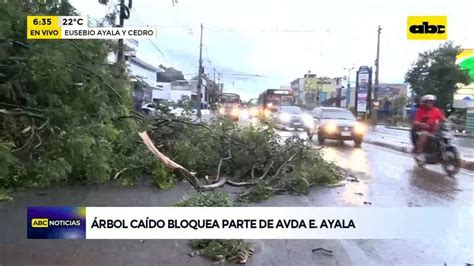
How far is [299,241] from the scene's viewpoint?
3.05m

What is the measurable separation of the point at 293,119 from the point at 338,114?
0.96 feet

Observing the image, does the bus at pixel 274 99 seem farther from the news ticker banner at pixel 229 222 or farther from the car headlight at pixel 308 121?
the news ticker banner at pixel 229 222

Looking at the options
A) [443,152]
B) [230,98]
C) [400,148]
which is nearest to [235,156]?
[230,98]

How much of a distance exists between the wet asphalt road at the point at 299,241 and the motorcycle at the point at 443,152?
0.25 feet

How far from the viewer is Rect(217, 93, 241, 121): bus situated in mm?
2770

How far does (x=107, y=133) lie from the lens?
2893 millimetres

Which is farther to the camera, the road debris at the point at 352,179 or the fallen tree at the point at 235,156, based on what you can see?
the road debris at the point at 352,179

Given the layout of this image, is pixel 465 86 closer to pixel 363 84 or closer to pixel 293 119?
pixel 363 84

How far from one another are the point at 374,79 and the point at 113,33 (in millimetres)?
1344

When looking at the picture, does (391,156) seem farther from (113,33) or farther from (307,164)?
(113,33)

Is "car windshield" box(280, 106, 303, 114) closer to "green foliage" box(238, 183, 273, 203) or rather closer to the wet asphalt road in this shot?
the wet asphalt road

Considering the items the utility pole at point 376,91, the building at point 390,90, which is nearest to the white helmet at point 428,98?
the building at point 390,90

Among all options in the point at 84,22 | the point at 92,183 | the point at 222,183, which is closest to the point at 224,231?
the point at 222,183

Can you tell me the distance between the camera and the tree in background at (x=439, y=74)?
92.4 inches
